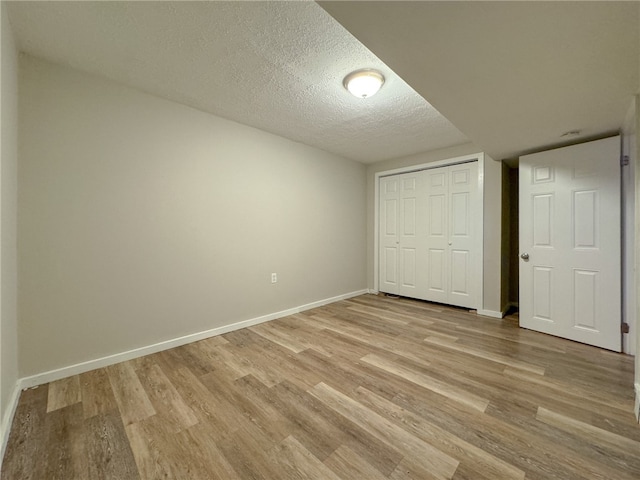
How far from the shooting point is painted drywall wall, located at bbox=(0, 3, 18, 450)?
1331mm

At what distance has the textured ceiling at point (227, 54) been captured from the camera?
141cm

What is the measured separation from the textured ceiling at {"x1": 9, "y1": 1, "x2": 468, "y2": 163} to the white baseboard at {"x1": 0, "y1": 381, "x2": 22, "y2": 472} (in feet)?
7.34

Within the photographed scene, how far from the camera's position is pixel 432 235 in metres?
3.81

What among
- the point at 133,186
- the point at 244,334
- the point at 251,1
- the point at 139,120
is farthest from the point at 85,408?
the point at 251,1

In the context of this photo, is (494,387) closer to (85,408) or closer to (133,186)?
(85,408)

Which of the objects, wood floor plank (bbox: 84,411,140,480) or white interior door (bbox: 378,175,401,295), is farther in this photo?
white interior door (bbox: 378,175,401,295)

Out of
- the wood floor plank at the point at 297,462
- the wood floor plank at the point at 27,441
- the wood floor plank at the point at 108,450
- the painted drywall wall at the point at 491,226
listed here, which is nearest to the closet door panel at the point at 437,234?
the painted drywall wall at the point at 491,226

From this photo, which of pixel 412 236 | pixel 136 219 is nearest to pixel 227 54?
pixel 136 219

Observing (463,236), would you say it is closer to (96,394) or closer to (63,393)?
(96,394)

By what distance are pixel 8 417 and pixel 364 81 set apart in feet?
10.1

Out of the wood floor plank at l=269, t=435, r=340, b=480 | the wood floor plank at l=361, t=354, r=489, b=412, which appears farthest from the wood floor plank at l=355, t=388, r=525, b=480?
the wood floor plank at l=269, t=435, r=340, b=480

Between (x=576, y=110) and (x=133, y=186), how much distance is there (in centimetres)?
357

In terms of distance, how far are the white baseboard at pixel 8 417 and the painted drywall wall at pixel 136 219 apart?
0.63ft

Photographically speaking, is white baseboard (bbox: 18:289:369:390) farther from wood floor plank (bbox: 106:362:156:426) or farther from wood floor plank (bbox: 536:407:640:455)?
wood floor plank (bbox: 536:407:640:455)
